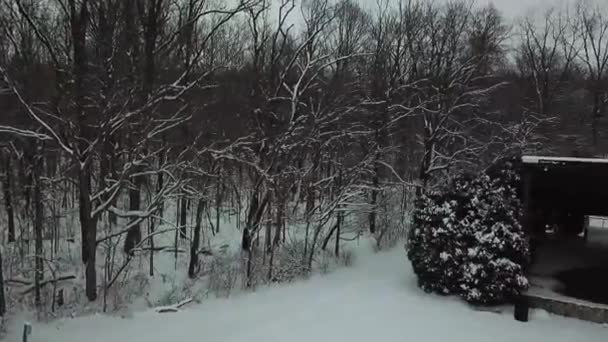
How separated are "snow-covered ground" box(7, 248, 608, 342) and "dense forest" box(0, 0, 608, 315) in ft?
4.37

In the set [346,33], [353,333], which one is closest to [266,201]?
[353,333]

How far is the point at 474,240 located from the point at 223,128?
7503 millimetres

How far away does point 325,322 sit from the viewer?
6176mm

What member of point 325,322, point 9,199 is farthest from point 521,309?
point 9,199

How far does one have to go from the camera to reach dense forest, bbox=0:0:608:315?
7523 mm

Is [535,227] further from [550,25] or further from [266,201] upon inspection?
[550,25]

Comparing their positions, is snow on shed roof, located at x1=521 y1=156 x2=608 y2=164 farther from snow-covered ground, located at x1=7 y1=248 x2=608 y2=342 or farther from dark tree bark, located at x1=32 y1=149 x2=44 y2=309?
dark tree bark, located at x1=32 y1=149 x2=44 y2=309

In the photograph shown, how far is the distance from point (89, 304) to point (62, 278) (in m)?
1.61

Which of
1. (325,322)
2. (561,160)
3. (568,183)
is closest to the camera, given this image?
(325,322)

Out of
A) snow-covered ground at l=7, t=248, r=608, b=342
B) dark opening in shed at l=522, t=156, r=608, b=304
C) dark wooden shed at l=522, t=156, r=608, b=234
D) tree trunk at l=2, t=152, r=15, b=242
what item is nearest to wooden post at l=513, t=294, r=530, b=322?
snow-covered ground at l=7, t=248, r=608, b=342

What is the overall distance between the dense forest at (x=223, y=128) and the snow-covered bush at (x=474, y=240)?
986 millimetres

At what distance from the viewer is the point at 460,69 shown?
51.9ft

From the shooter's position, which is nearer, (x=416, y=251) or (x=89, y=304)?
(x=89, y=304)

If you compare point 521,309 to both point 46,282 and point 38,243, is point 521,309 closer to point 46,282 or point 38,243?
point 46,282
